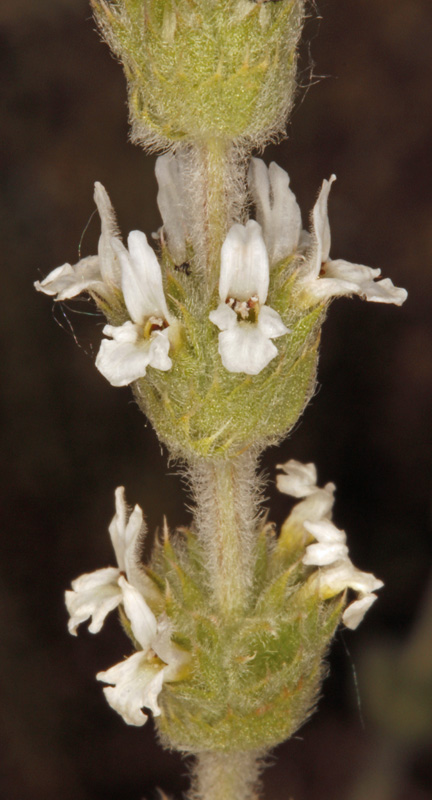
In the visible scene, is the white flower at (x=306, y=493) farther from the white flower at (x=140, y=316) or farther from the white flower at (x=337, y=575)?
the white flower at (x=140, y=316)

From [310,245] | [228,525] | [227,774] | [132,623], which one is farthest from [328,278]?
[227,774]

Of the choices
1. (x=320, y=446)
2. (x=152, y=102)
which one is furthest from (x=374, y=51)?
(x=152, y=102)

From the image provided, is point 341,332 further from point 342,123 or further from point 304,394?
point 304,394

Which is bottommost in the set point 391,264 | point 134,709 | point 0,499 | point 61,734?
point 61,734

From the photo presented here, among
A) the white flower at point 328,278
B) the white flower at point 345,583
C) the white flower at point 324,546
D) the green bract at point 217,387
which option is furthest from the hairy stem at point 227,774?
the white flower at point 328,278

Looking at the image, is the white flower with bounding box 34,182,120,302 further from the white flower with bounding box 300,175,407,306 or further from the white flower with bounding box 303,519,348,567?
the white flower with bounding box 303,519,348,567
